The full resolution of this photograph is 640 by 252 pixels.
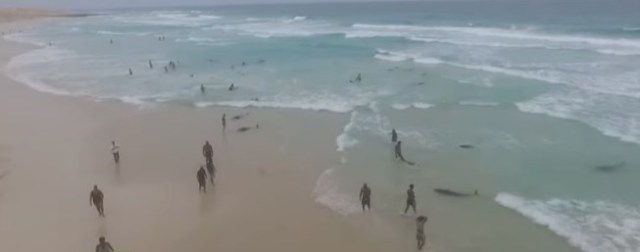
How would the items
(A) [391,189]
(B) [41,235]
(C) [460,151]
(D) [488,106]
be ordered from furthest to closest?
(D) [488,106]
(C) [460,151]
(A) [391,189]
(B) [41,235]

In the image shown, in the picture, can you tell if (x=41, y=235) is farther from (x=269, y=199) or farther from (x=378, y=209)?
(x=378, y=209)

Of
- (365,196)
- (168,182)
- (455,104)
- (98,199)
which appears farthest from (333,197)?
(455,104)

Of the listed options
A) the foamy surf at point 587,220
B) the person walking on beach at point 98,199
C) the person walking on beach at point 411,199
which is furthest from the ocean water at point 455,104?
the person walking on beach at point 98,199

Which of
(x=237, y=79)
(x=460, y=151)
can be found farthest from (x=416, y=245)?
(x=237, y=79)

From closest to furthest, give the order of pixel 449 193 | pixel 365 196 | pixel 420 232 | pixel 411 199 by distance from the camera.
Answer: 1. pixel 420 232
2. pixel 411 199
3. pixel 365 196
4. pixel 449 193

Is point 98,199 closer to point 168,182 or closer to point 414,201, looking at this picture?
point 168,182

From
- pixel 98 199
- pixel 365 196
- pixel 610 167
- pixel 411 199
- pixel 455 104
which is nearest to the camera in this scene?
pixel 411 199

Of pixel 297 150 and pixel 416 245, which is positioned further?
pixel 297 150
